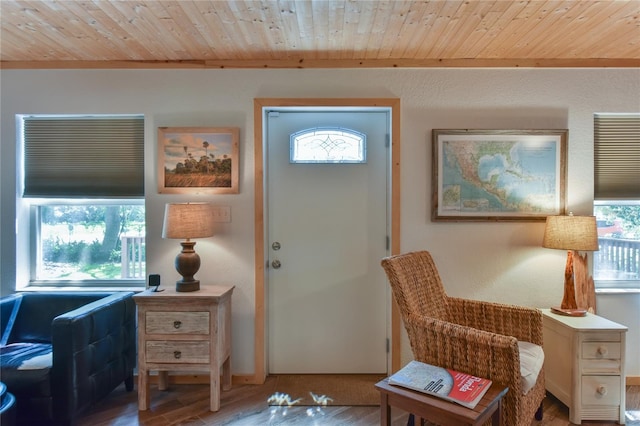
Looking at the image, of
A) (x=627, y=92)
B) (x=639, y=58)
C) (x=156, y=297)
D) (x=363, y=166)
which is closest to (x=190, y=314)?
(x=156, y=297)

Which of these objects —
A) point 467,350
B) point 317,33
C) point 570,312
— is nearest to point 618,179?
point 570,312

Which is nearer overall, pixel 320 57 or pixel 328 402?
pixel 328 402

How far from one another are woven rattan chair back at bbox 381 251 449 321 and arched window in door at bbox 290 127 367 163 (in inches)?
38.6

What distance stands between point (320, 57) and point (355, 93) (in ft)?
1.26

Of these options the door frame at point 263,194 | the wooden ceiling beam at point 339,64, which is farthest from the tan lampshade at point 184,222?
the wooden ceiling beam at point 339,64

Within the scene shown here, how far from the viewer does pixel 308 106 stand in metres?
2.63

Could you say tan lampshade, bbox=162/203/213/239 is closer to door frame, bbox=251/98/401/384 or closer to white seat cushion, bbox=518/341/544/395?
door frame, bbox=251/98/401/384

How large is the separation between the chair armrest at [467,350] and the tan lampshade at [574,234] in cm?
108

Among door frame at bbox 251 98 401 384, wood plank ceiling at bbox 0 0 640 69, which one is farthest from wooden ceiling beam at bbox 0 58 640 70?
door frame at bbox 251 98 401 384

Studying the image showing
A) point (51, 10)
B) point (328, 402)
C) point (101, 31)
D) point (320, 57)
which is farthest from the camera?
point (320, 57)

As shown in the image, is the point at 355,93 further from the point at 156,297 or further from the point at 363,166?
the point at 156,297

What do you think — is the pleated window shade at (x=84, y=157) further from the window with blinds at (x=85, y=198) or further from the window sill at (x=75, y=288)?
the window sill at (x=75, y=288)

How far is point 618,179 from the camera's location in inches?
105

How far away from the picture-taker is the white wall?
2607 mm
